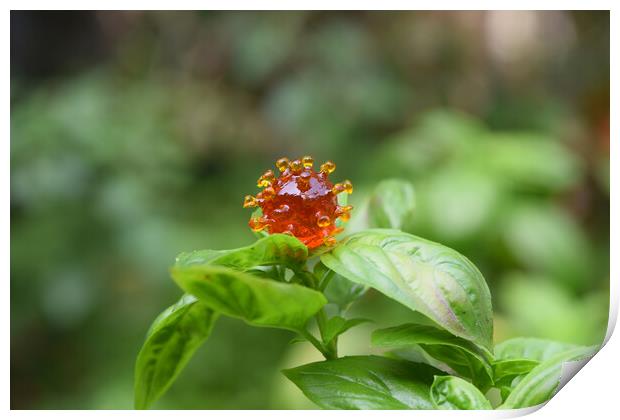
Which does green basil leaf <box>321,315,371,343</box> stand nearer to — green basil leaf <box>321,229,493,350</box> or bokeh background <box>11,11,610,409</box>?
green basil leaf <box>321,229,493,350</box>

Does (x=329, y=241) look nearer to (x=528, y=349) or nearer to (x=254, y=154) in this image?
(x=528, y=349)

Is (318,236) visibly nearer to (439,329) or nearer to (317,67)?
(439,329)

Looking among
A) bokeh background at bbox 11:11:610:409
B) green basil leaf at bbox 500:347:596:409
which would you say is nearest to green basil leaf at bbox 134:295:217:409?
green basil leaf at bbox 500:347:596:409

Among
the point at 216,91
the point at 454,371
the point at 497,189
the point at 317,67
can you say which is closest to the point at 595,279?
the point at 497,189

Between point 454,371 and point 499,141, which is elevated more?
point 499,141

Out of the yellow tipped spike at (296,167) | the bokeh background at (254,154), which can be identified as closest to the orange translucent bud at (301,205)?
the yellow tipped spike at (296,167)

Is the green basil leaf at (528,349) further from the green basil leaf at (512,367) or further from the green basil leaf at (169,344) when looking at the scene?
the green basil leaf at (169,344)
